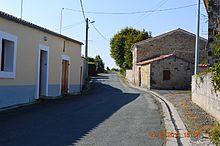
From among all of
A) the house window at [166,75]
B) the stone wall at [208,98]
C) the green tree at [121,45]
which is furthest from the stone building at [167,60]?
the stone wall at [208,98]

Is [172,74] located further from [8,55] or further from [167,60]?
[8,55]

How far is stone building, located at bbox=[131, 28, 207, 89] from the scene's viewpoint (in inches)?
1382

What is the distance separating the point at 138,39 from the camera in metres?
55.2

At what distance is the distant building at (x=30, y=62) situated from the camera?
1438 cm

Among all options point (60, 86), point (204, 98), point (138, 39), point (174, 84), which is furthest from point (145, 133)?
point (138, 39)

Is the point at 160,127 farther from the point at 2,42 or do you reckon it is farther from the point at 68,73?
the point at 68,73

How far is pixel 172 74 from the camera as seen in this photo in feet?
115

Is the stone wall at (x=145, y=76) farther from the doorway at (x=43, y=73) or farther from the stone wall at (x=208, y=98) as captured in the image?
the stone wall at (x=208, y=98)

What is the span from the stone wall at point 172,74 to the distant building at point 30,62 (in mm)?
12888

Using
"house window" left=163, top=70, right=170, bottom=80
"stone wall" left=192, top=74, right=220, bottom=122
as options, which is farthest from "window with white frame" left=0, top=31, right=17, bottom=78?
A: "house window" left=163, top=70, right=170, bottom=80

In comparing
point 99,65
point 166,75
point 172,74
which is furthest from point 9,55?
point 99,65

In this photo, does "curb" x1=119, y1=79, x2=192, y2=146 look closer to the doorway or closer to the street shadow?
the street shadow

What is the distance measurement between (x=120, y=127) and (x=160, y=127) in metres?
1.21

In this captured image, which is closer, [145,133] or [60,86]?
[145,133]
